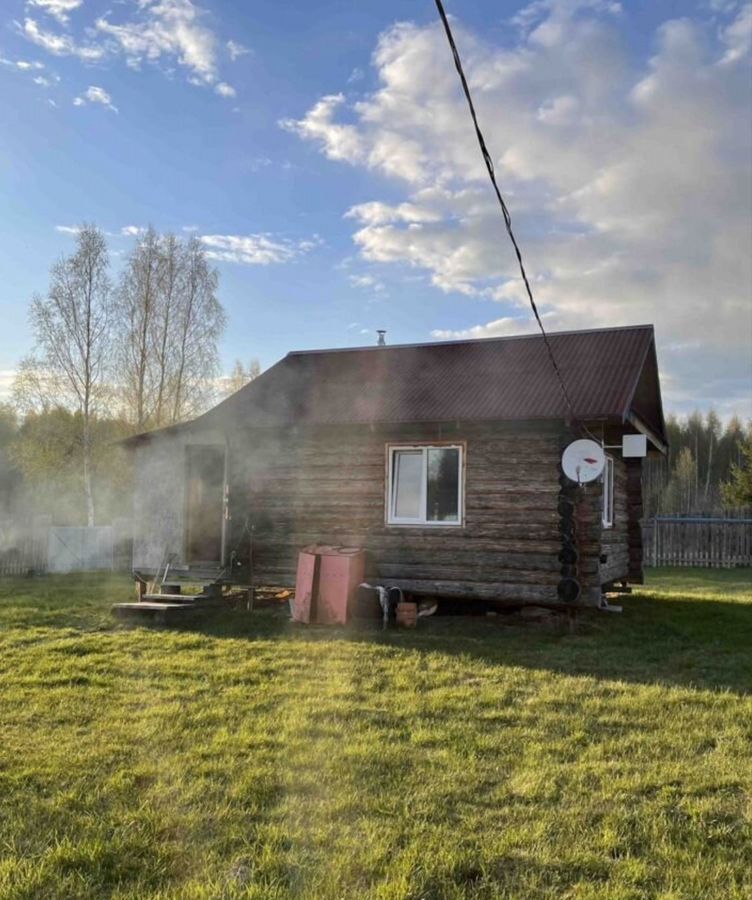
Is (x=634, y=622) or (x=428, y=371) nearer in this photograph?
(x=634, y=622)

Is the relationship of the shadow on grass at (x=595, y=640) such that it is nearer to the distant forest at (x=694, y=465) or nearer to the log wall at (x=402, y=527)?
the log wall at (x=402, y=527)

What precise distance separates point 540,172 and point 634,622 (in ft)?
21.4

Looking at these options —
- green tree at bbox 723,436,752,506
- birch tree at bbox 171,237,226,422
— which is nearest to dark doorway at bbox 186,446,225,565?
birch tree at bbox 171,237,226,422

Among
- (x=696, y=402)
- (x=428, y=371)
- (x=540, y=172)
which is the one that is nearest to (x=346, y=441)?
(x=428, y=371)

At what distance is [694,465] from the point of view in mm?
46688

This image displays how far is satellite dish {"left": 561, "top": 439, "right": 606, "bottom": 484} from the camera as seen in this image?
8758 mm

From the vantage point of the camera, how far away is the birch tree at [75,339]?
69.9 ft

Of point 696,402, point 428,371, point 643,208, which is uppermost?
point 696,402

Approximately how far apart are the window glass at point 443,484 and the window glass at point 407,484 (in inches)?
6.4

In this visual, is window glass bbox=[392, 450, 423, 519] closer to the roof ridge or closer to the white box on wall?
the white box on wall

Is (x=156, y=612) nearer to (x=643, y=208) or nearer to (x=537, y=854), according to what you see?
(x=537, y=854)

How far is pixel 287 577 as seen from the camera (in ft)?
34.9

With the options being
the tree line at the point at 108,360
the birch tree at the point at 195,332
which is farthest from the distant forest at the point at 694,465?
the tree line at the point at 108,360

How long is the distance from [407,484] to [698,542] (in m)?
13.4
